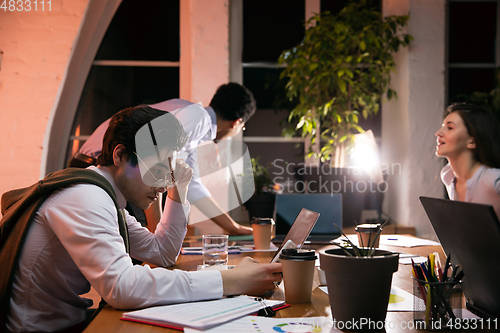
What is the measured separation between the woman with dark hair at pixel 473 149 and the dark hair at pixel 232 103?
112cm

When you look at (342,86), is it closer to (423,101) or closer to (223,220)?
(423,101)

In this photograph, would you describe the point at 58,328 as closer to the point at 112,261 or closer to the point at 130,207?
the point at 112,261

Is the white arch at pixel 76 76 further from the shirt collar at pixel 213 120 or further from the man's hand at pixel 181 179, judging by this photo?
the man's hand at pixel 181 179

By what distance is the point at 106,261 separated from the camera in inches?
33.4

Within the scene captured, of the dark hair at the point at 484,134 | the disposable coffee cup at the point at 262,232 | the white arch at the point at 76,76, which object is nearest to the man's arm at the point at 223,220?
the disposable coffee cup at the point at 262,232

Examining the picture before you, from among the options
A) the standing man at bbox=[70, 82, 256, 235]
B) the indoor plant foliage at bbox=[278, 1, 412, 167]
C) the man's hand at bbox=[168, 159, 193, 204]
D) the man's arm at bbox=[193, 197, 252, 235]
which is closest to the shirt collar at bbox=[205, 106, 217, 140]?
the standing man at bbox=[70, 82, 256, 235]

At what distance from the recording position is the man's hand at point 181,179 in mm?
1335

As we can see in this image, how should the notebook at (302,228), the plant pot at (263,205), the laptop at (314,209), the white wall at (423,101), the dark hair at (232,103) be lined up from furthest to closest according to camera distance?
1. the white wall at (423,101)
2. the plant pot at (263,205)
3. the dark hair at (232,103)
4. the laptop at (314,209)
5. the notebook at (302,228)

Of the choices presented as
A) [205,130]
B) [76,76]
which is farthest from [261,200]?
[76,76]

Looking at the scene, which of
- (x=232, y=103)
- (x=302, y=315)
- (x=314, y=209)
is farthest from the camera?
(x=232, y=103)

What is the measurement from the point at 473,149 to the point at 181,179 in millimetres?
1489

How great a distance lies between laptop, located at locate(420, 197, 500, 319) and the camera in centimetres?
67

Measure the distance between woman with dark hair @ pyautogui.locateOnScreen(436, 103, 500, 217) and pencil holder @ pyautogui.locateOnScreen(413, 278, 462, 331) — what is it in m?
1.37

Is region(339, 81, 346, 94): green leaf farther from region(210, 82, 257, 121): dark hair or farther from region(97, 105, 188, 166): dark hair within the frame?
region(97, 105, 188, 166): dark hair
